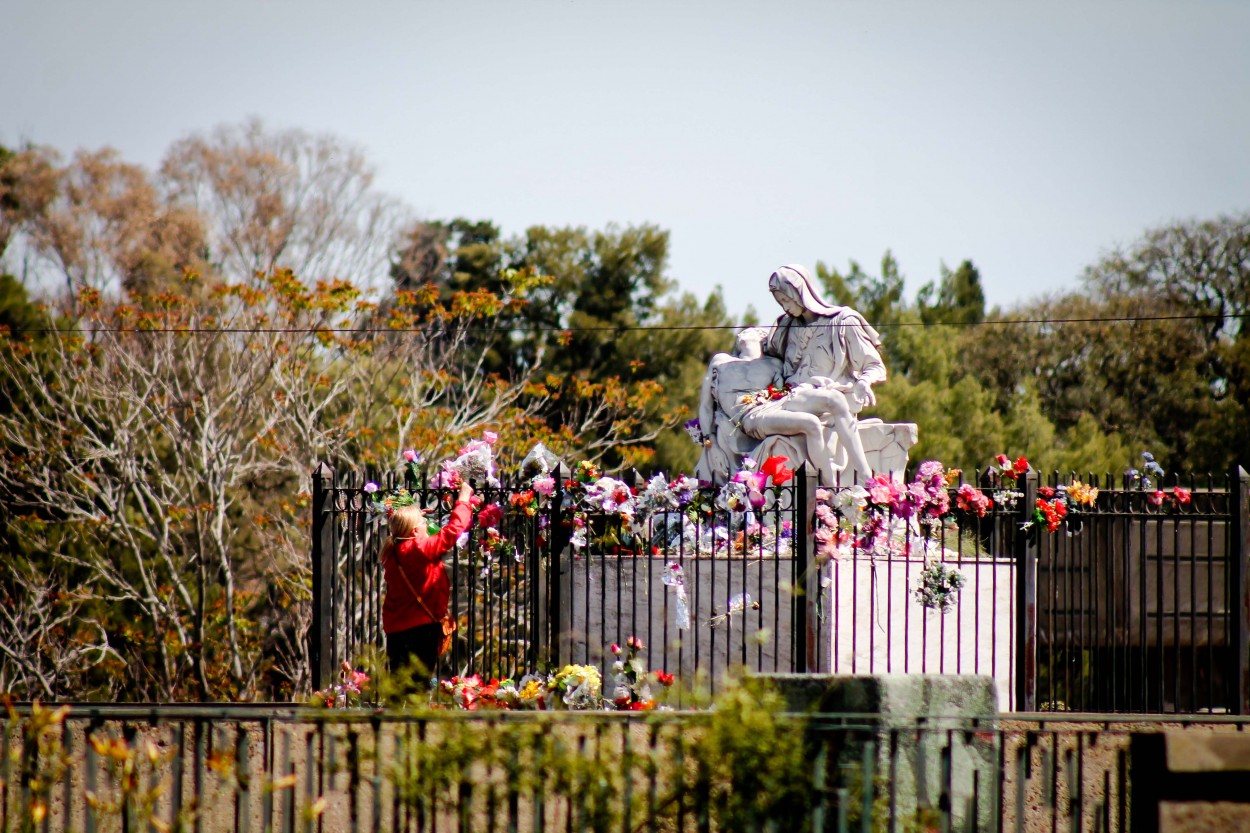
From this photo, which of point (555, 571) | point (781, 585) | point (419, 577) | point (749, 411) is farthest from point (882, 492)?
point (419, 577)

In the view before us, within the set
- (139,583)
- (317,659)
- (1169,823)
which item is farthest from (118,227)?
(1169,823)

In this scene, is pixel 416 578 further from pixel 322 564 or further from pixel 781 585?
pixel 781 585

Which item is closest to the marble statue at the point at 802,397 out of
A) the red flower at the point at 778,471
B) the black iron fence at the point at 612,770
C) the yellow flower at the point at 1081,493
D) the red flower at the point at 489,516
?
the red flower at the point at 778,471

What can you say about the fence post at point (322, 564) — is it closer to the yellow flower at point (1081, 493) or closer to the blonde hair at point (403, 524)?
the blonde hair at point (403, 524)

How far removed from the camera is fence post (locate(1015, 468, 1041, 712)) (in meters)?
9.01

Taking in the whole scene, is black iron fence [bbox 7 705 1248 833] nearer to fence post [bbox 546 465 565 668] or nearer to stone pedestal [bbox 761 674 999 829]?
stone pedestal [bbox 761 674 999 829]

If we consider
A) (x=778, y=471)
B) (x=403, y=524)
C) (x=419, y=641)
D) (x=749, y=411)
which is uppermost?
(x=749, y=411)

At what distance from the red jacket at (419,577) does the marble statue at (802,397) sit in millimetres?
2813

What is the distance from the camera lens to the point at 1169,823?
15.2ft

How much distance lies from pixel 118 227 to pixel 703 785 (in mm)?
24464

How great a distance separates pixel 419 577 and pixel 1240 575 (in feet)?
19.1

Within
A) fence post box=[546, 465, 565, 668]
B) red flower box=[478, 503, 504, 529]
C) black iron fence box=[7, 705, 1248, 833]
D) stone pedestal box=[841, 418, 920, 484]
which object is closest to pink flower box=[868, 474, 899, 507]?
stone pedestal box=[841, 418, 920, 484]

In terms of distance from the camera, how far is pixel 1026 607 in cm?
910

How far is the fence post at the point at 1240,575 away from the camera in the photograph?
9391 mm
